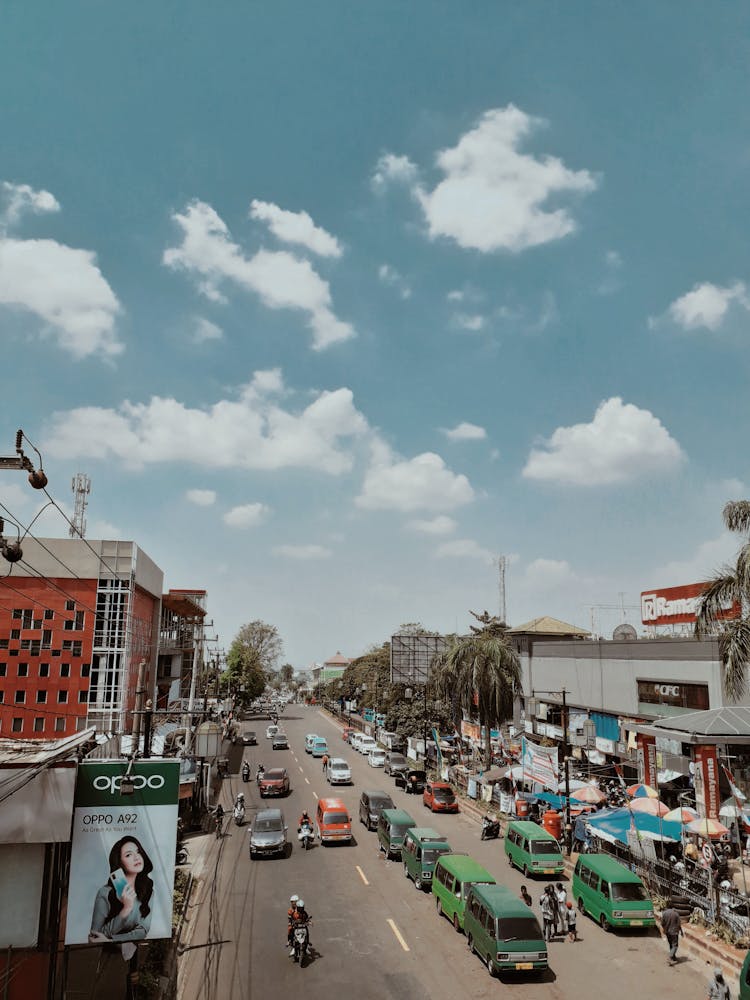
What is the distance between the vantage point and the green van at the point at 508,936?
17672mm

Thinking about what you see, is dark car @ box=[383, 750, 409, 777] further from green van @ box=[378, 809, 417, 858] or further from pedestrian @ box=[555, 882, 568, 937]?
pedestrian @ box=[555, 882, 568, 937]

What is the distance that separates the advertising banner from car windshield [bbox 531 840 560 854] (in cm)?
1623

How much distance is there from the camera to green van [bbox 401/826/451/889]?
2517 centimetres

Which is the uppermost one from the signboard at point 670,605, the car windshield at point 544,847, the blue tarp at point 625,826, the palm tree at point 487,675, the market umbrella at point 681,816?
the signboard at point 670,605

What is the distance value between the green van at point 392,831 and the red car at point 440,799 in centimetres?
874

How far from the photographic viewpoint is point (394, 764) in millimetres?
54688

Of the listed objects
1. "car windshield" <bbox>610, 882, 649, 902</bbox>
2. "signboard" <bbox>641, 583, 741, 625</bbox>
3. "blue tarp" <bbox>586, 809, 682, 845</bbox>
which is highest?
"signboard" <bbox>641, 583, 741, 625</bbox>

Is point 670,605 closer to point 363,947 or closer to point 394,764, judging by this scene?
point 394,764

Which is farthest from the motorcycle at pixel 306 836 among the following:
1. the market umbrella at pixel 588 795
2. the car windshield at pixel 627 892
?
the car windshield at pixel 627 892

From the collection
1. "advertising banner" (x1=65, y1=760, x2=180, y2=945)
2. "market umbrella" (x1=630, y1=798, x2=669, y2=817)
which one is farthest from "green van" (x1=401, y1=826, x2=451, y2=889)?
"advertising banner" (x1=65, y1=760, x2=180, y2=945)

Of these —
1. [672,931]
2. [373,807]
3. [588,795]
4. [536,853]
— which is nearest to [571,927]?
[672,931]

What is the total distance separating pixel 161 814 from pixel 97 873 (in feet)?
5.55

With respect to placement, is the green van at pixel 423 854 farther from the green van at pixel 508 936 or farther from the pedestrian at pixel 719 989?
the pedestrian at pixel 719 989

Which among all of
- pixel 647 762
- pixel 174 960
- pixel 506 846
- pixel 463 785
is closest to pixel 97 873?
pixel 174 960
